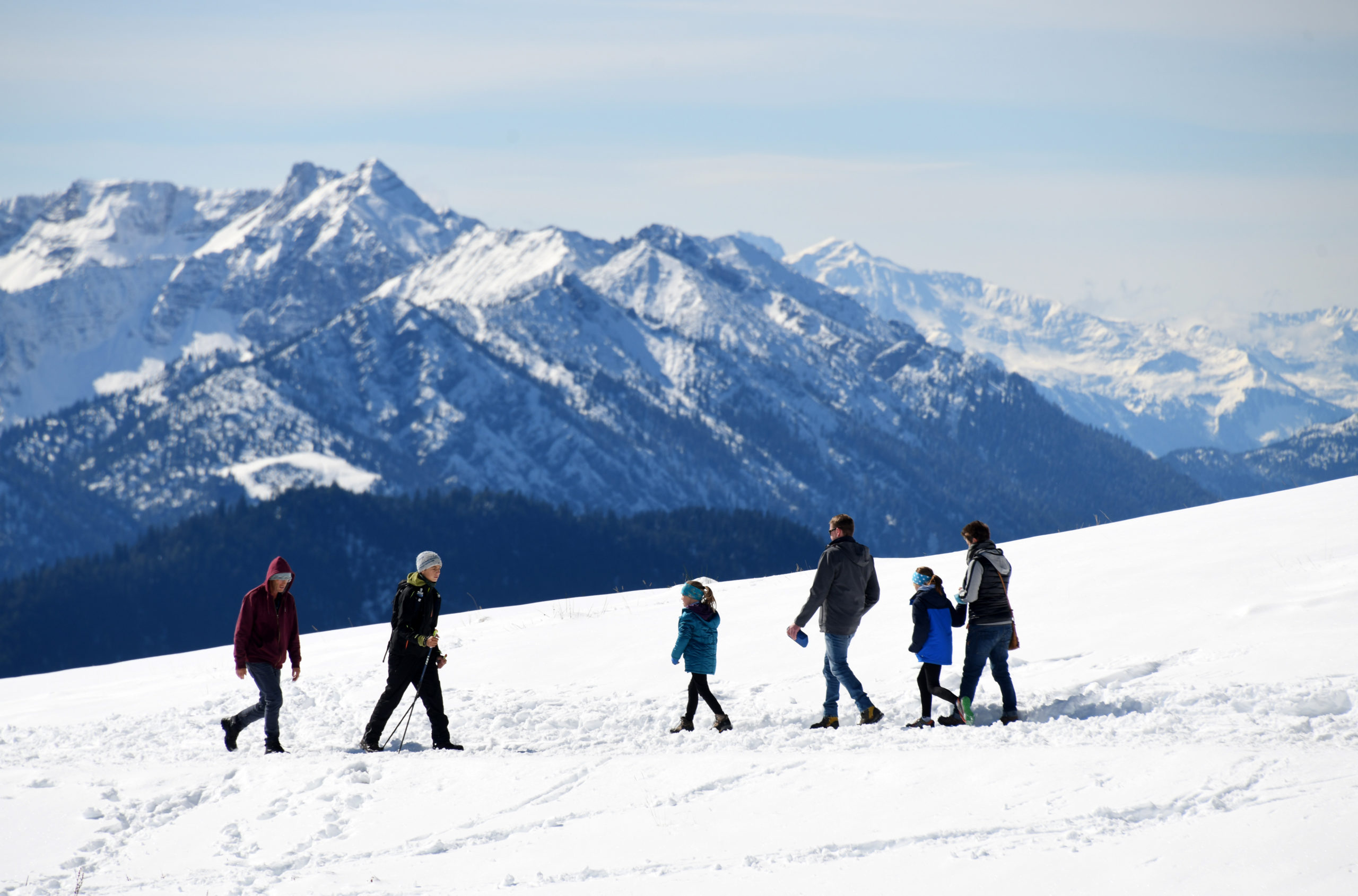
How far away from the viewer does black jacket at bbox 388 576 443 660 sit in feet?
43.3

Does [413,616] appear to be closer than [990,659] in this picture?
No

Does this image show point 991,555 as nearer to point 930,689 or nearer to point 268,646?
point 930,689

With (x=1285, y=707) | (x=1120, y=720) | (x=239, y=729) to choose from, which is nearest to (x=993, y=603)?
(x=1120, y=720)

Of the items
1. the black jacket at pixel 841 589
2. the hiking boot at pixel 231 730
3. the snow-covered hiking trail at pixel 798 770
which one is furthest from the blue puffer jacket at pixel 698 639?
the hiking boot at pixel 231 730

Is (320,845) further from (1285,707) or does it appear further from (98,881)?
(1285,707)

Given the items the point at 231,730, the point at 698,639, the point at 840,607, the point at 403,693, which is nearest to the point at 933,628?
the point at 840,607

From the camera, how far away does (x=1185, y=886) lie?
767 cm

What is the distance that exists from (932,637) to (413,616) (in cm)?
625

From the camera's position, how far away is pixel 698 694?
1373 cm

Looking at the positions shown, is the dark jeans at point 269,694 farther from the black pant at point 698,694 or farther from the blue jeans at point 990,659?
the blue jeans at point 990,659

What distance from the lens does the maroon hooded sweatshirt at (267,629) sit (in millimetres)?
13516

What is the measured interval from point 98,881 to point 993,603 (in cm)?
949

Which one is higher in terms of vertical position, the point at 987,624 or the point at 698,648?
the point at 987,624

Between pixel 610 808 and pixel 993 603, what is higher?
pixel 993 603
